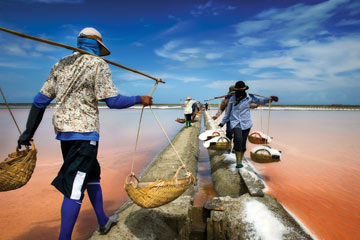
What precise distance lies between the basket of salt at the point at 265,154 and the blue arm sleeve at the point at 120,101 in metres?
2.59

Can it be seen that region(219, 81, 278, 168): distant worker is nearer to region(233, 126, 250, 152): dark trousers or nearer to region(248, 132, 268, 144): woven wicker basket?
region(233, 126, 250, 152): dark trousers

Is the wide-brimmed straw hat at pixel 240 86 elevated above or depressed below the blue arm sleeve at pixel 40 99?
above

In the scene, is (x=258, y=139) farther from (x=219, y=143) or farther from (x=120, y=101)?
(x=120, y=101)

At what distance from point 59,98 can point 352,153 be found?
25.8 ft

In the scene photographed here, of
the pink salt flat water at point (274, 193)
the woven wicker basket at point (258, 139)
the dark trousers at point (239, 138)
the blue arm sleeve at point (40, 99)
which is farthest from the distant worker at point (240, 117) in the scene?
the blue arm sleeve at point (40, 99)

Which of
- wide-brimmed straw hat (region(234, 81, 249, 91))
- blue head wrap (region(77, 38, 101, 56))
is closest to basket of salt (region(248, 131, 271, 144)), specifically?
wide-brimmed straw hat (region(234, 81, 249, 91))

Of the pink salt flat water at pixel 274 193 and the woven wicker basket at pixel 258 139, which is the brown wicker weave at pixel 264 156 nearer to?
the pink salt flat water at pixel 274 193

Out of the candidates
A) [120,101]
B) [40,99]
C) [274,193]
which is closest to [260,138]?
[274,193]

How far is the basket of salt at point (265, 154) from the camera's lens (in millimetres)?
3457

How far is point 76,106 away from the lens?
1570 millimetres

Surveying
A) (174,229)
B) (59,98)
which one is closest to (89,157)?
(59,98)

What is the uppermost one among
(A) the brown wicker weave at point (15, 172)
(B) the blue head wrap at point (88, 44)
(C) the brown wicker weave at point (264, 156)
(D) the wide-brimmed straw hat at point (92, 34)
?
(D) the wide-brimmed straw hat at point (92, 34)

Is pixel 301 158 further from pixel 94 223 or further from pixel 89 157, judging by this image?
pixel 89 157

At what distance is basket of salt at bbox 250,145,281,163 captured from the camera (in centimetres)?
346
